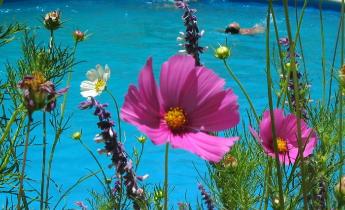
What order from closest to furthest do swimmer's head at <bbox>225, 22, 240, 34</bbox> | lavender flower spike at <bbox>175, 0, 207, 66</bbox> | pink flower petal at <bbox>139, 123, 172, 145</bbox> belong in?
pink flower petal at <bbox>139, 123, 172, 145</bbox> → lavender flower spike at <bbox>175, 0, 207, 66</bbox> → swimmer's head at <bbox>225, 22, 240, 34</bbox>

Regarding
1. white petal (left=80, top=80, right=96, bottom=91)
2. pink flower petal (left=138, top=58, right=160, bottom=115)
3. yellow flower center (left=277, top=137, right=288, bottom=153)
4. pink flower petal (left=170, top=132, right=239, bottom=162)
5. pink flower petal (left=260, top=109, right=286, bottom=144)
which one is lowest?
pink flower petal (left=170, top=132, right=239, bottom=162)

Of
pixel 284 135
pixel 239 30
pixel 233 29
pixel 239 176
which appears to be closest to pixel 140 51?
pixel 233 29

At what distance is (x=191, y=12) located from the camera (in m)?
1.00

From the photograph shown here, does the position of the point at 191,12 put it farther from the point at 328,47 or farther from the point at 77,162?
the point at 328,47

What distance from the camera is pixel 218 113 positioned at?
56cm

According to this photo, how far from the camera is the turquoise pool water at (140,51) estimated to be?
13.5ft

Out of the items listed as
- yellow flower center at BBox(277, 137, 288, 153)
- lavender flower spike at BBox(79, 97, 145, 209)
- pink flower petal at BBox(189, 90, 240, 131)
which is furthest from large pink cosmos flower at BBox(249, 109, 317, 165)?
lavender flower spike at BBox(79, 97, 145, 209)

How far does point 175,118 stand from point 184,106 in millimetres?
22

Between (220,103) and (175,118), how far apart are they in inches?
1.7

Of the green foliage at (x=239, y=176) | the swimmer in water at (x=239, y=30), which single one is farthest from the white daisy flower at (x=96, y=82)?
the swimmer in water at (x=239, y=30)

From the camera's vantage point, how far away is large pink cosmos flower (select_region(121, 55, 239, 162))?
1.74 ft

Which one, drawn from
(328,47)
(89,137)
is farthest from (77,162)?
(328,47)

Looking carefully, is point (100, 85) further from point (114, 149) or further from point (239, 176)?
point (239, 176)

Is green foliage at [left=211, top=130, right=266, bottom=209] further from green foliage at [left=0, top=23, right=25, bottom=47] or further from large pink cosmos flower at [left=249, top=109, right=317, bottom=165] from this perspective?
green foliage at [left=0, top=23, right=25, bottom=47]
